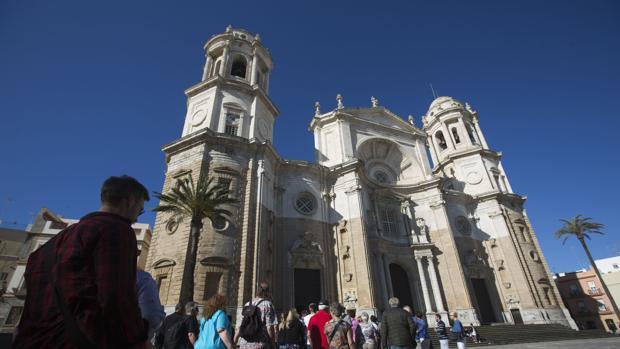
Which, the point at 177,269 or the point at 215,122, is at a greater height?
the point at 215,122

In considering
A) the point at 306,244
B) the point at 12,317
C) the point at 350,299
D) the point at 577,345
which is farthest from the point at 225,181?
the point at 12,317

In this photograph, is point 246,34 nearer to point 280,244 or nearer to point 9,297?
point 280,244

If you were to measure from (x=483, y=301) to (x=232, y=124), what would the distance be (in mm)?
26666

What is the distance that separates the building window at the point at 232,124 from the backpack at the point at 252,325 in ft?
64.8

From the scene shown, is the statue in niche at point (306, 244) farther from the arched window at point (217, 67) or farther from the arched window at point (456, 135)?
the arched window at point (456, 135)

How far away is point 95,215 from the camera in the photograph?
1938mm

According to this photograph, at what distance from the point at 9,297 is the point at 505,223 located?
2102 inches

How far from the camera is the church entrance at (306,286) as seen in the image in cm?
2094

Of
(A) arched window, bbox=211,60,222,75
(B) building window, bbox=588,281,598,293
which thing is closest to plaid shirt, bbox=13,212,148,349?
(A) arched window, bbox=211,60,222,75

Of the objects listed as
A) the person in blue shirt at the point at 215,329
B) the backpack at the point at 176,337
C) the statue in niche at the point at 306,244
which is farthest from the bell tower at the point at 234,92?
the person in blue shirt at the point at 215,329

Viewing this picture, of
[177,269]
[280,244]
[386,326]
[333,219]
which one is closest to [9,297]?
[177,269]

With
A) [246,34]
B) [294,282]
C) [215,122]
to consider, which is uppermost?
[246,34]

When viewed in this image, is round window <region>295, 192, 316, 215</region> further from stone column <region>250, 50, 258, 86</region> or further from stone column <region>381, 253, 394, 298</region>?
stone column <region>250, 50, 258, 86</region>

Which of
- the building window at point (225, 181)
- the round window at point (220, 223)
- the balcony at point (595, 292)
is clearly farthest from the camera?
the balcony at point (595, 292)
